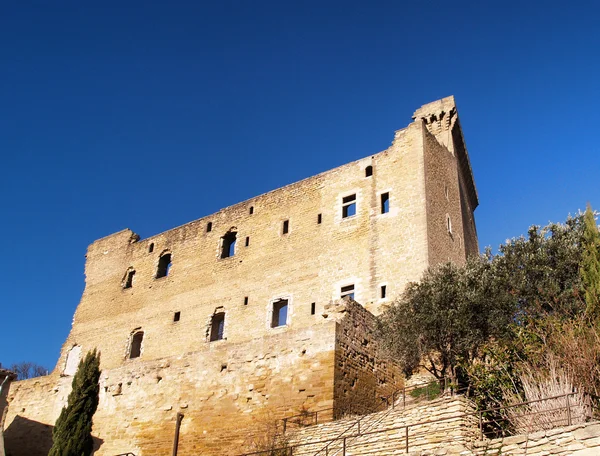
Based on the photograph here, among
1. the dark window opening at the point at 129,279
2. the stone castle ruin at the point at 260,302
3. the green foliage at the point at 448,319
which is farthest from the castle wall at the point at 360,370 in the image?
the dark window opening at the point at 129,279

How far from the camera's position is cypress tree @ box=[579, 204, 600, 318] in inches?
535

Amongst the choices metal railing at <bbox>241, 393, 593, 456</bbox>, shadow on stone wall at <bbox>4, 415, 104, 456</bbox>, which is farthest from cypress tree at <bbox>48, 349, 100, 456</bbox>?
metal railing at <bbox>241, 393, 593, 456</bbox>

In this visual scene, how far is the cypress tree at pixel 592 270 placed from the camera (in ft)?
44.6

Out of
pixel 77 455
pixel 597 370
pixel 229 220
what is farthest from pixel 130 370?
pixel 597 370

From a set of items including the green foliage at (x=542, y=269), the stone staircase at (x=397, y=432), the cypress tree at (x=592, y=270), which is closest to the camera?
the stone staircase at (x=397, y=432)

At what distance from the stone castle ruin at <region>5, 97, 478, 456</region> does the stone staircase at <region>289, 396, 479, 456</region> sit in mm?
1322

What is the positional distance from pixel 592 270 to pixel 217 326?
18219mm

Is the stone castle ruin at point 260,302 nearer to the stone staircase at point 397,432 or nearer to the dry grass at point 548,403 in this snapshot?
the stone staircase at point 397,432

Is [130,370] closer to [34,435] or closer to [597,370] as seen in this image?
[34,435]

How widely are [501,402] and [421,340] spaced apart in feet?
12.1

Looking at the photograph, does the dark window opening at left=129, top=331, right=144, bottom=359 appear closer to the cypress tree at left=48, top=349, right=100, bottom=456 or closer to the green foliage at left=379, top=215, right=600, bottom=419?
the cypress tree at left=48, top=349, right=100, bottom=456

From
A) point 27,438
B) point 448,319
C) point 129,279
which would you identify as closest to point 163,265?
point 129,279

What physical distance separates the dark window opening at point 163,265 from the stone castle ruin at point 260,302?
0.22ft

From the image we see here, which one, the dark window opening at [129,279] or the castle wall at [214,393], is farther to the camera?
the dark window opening at [129,279]
